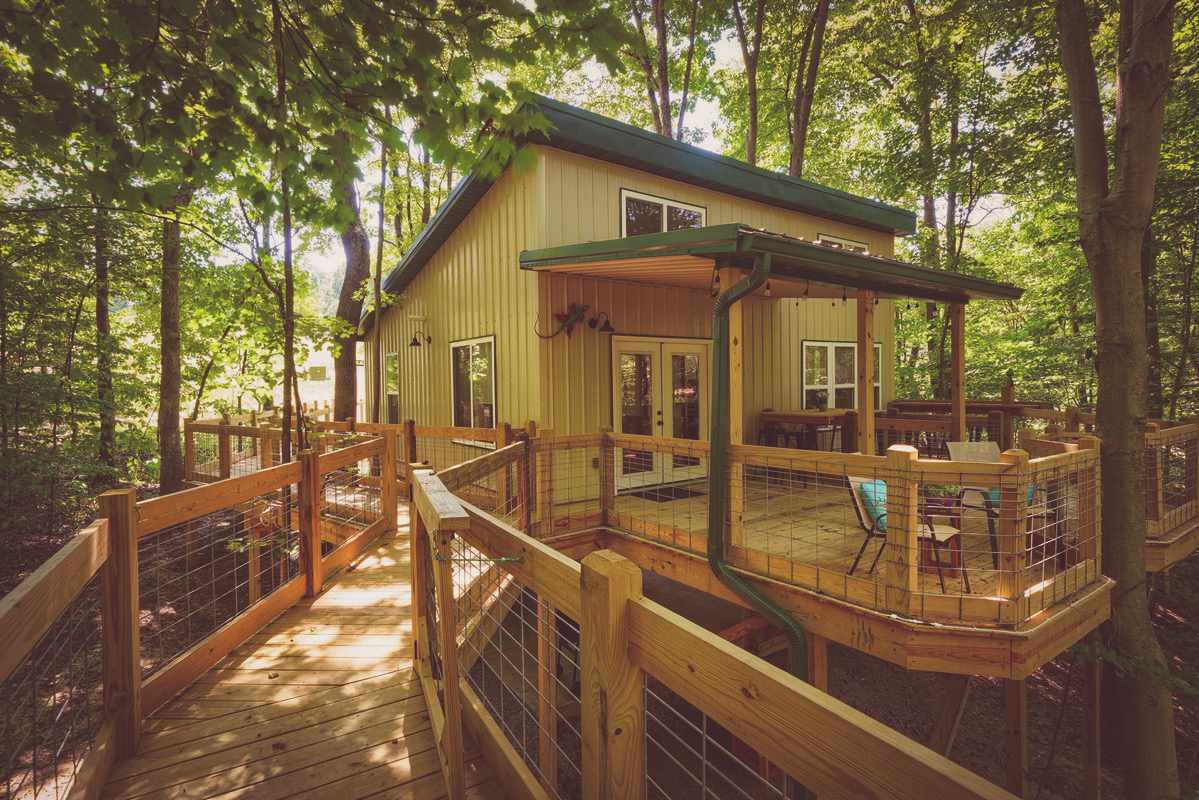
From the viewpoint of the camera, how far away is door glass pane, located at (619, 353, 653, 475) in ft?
24.5

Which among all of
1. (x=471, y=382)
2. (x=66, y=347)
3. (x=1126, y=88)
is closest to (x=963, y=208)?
(x=1126, y=88)

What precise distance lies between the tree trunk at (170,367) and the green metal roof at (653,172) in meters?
3.37

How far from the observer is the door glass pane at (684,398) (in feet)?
26.0

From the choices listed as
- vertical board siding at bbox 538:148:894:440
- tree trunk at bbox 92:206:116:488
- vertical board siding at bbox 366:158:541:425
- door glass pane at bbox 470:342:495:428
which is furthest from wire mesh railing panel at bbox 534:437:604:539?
tree trunk at bbox 92:206:116:488

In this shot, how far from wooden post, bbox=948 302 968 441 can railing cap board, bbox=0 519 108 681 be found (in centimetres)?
810

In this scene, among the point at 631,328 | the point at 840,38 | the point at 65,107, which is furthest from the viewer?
the point at 840,38

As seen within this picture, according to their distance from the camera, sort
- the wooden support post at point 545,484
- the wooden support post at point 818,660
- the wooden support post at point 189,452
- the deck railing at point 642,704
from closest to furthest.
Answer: the deck railing at point 642,704 < the wooden support post at point 818,660 < the wooden support post at point 545,484 < the wooden support post at point 189,452

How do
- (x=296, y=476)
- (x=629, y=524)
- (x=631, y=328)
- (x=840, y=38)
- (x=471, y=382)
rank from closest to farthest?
(x=296, y=476), (x=629, y=524), (x=631, y=328), (x=471, y=382), (x=840, y=38)

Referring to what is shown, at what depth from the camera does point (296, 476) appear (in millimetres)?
4336

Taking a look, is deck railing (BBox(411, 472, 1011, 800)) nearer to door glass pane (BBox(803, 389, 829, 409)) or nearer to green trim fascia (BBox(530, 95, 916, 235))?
green trim fascia (BBox(530, 95, 916, 235))

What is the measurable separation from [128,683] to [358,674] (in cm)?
112

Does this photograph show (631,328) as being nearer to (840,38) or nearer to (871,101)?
(840,38)

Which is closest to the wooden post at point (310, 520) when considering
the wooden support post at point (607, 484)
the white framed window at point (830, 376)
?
the wooden support post at point (607, 484)

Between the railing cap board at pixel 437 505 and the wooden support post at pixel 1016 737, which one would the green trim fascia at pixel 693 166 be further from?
the wooden support post at pixel 1016 737
